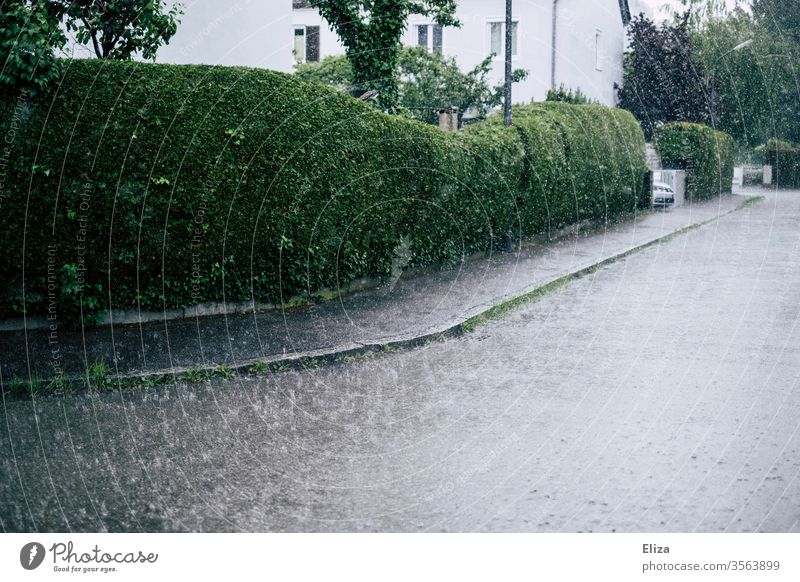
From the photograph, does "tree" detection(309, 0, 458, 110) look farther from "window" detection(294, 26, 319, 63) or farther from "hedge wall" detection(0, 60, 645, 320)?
"window" detection(294, 26, 319, 63)

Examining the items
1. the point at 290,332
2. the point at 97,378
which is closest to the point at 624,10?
the point at 290,332

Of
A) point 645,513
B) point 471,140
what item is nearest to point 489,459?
point 645,513

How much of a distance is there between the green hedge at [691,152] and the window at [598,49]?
4.29 meters

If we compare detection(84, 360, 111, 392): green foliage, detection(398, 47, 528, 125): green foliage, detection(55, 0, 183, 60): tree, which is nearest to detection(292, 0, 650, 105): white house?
detection(398, 47, 528, 125): green foliage

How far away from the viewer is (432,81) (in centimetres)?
2956

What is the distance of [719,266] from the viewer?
635 inches

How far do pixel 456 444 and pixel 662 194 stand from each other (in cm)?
2785

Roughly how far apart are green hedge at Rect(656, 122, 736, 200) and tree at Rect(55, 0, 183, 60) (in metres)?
26.3

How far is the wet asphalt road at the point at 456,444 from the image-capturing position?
16.3 ft

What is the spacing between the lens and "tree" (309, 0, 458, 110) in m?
19.0

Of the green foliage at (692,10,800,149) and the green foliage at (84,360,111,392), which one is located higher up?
the green foliage at (692,10,800,149)

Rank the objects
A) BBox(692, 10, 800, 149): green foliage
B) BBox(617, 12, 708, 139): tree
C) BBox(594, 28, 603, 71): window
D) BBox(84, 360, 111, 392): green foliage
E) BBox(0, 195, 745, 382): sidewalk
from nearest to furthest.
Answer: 1. BBox(84, 360, 111, 392): green foliage
2. BBox(0, 195, 745, 382): sidewalk
3. BBox(594, 28, 603, 71): window
4. BBox(617, 12, 708, 139): tree
5. BBox(692, 10, 800, 149): green foliage

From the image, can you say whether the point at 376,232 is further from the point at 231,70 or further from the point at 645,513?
the point at 645,513
